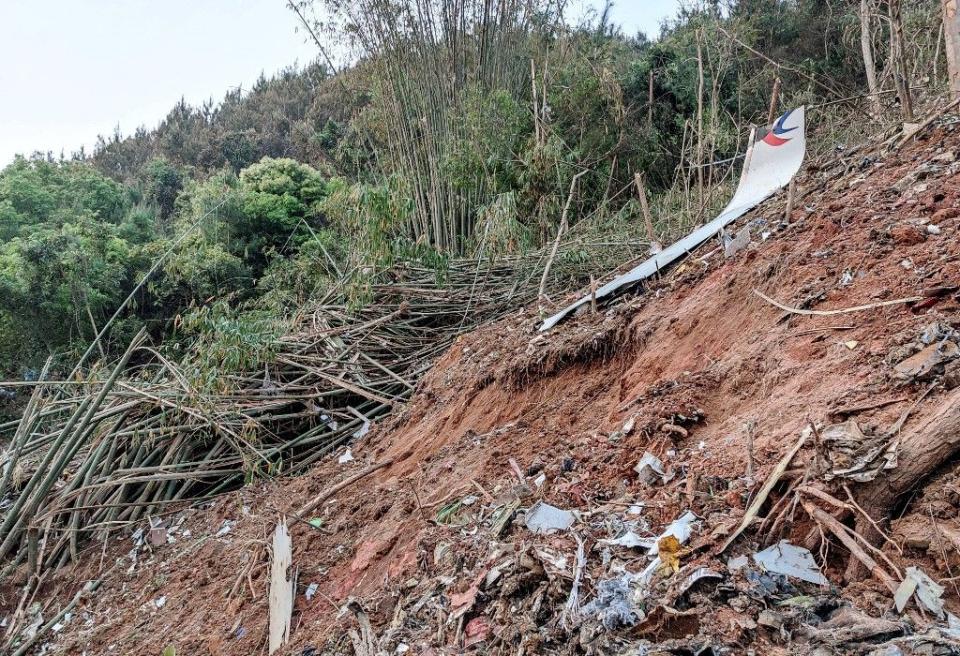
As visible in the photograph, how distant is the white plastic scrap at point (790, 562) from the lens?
123cm

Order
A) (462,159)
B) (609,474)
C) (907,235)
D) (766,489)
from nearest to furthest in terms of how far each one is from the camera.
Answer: (766,489), (609,474), (907,235), (462,159)

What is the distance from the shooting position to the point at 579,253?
4375 mm

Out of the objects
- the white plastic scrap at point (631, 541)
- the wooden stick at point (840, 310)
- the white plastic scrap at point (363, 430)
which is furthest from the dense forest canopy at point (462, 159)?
the white plastic scrap at point (631, 541)

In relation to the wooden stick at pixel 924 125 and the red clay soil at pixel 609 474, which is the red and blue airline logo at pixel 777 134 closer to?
the red clay soil at pixel 609 474

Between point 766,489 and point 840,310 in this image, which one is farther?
point 840,310

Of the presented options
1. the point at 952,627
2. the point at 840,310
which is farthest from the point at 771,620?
the point at 840,310

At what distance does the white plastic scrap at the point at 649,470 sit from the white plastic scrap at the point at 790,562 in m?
0.43

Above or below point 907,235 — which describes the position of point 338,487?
below

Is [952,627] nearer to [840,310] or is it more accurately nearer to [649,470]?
[649,470]

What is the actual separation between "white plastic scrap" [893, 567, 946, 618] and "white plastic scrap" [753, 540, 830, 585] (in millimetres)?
128

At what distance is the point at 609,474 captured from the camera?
1.86 metres

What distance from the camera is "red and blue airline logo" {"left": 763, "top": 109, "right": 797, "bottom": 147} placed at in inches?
142

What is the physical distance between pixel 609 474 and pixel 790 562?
2.07 feet

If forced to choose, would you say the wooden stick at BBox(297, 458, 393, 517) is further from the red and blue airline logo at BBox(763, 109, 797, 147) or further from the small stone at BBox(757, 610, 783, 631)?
the red and blue airline logo at BBox(763, 109, 797, 147)
